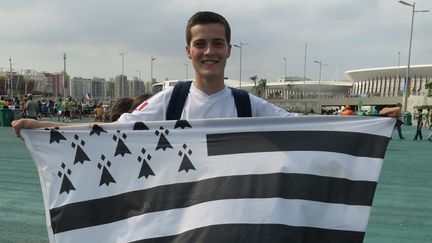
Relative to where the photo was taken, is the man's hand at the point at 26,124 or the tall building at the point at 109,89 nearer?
the man's hand at the point at 26,124

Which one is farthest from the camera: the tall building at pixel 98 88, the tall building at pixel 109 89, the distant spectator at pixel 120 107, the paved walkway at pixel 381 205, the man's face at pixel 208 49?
the tall building at pixel 98 88

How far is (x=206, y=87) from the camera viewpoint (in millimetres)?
2166

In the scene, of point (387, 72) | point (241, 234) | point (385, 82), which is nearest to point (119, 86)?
point (385, 82)

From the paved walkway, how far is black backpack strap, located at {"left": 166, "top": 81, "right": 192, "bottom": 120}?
235 centimetres

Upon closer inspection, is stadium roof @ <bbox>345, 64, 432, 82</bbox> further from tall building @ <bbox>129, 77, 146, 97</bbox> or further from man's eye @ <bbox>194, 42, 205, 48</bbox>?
man's eye @ <bbox>194, 42, 205, 48</bbox>

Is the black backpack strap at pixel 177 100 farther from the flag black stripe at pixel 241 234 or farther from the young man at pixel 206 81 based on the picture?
the flag black stripe at pixel 241 234

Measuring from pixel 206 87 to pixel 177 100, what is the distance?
20cm

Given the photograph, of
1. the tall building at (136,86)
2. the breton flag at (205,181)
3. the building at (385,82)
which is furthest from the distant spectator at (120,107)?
the tall building at (136,86)

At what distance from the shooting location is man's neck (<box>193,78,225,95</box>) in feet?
7.05

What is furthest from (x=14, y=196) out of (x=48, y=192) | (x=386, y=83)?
(x=386, y=83)

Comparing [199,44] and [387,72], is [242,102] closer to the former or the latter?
[199,44]

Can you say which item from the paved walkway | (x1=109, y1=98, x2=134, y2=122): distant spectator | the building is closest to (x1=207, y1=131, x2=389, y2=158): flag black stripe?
the paved walkway

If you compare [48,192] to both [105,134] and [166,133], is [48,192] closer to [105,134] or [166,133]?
[105,134]

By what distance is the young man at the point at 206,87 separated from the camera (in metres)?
2.08
